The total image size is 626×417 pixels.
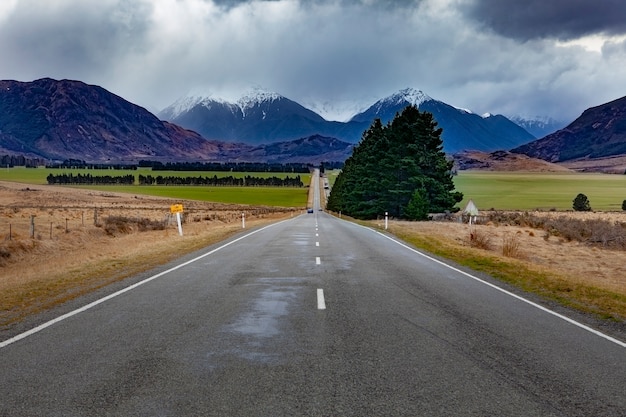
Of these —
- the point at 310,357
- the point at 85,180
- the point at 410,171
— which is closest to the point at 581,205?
the point at 410,171

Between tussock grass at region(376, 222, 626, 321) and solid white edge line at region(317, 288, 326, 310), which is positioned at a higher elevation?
solid white edge line at region(317, 288, 326, 310)

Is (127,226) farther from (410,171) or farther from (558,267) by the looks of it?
(410,171)

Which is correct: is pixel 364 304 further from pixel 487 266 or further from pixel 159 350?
pixel 487 266

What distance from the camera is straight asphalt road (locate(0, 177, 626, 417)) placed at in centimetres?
584

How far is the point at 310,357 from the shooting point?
7480 millimetres

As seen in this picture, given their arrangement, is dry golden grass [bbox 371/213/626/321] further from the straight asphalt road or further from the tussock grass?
the straight asphalt road

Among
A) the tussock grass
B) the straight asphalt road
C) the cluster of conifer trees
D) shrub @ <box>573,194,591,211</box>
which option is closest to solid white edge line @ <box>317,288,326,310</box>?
the straight asphalt road

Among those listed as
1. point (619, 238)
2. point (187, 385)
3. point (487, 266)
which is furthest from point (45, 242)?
point (619, 238)

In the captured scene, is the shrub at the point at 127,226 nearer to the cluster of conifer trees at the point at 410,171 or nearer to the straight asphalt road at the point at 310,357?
the straight asphalt road at the point at 310,357

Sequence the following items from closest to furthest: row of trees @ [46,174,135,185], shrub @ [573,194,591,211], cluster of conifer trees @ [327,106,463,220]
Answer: cluster of conifer trees @ [327,106,463,220]
shrub @ [573,194,591,211]
row of trees @ [46,174,135,185]

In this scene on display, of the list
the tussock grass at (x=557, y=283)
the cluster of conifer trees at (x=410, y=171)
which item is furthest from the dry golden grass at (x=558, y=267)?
the cluster of conifer trees at (x=410, y=171)

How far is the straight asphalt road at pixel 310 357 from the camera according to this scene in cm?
584

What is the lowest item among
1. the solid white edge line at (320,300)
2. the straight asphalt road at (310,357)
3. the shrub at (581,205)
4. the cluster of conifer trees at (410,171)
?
the shrub at (581,205)

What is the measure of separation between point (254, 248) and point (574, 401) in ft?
59.0
